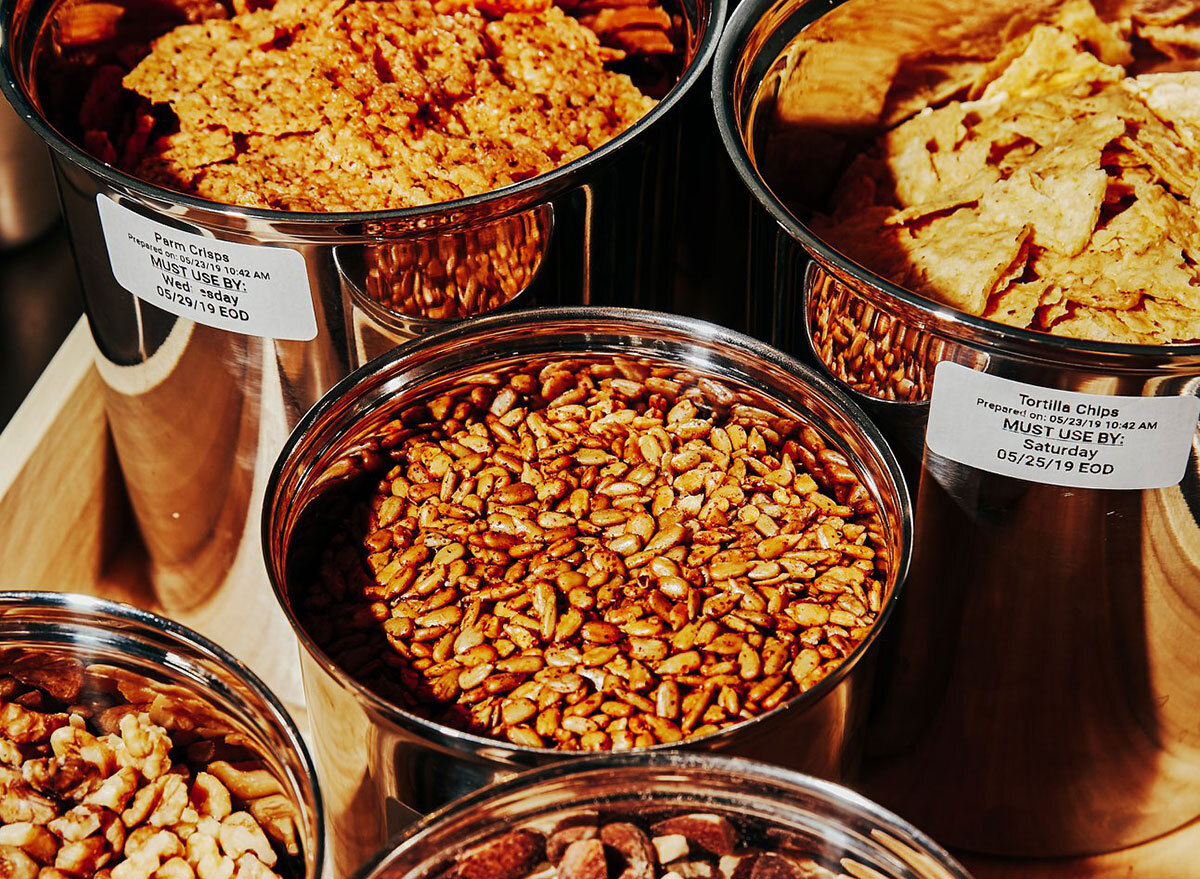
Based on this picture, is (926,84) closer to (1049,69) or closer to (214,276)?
(1049,69)

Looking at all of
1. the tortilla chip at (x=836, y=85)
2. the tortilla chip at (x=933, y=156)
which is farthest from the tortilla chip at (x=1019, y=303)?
the tortilla chip at (x=836, y=85)

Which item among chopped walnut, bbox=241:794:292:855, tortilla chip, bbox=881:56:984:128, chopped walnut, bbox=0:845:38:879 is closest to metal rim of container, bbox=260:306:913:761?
chopped walnut, bbox=241:794:292:855

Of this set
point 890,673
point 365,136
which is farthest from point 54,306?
point 890,673

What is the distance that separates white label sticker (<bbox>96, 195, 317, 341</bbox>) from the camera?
929 millimetres

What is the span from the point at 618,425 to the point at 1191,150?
583 mm

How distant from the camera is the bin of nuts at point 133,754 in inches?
31.7

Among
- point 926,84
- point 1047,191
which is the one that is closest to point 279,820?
point 1047,191

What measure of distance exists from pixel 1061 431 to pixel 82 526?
91cm

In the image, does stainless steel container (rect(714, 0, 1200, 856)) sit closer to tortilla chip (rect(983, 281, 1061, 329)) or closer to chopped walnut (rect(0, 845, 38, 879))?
tortilla chip (rect(983, 281, 1061, 329))

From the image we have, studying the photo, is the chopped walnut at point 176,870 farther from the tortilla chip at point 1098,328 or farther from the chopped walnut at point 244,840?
the tortilla chip at point 1098,328

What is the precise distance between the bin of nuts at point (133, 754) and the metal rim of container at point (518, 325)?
0.23ft

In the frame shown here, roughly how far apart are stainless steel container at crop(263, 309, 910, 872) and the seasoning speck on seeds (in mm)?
147

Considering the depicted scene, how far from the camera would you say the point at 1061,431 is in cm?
85

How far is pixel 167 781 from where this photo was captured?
0.85 metres
